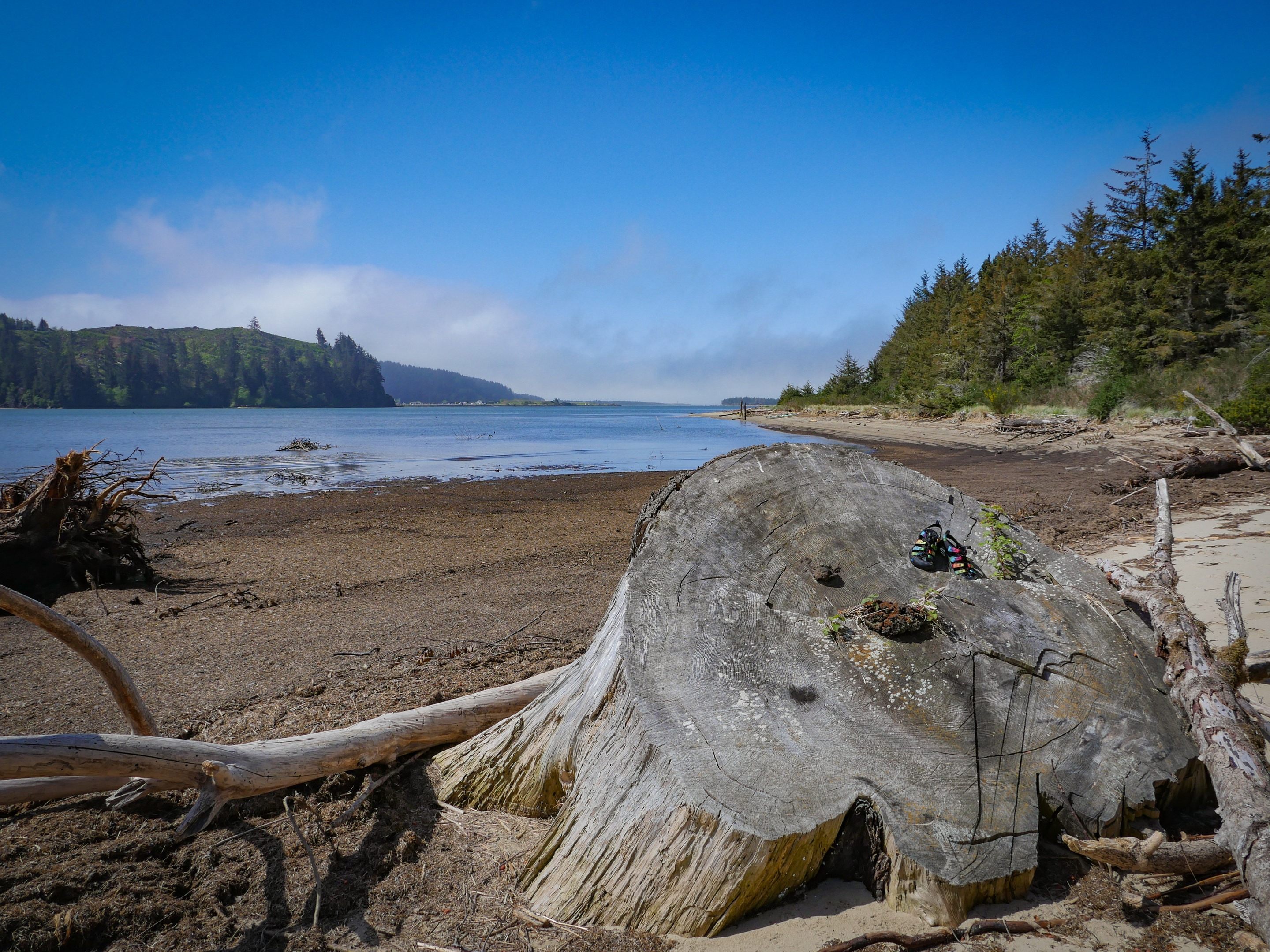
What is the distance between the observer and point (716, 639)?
2.53 meters

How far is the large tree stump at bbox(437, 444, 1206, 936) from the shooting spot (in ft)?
6.73

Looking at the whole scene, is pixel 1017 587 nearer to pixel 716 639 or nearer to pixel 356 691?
pixel 716 639

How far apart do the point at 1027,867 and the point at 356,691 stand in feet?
13.0

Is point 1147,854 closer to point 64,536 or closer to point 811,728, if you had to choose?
point 811,728

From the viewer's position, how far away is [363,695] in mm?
4230

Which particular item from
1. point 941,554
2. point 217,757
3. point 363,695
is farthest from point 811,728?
point 363,695

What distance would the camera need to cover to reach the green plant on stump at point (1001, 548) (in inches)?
119

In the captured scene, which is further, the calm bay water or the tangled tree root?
the calm bay water

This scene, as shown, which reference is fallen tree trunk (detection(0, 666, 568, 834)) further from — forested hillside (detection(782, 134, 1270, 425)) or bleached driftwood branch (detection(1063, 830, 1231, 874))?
forested hillside (detection(782, 134, 1270, 425))

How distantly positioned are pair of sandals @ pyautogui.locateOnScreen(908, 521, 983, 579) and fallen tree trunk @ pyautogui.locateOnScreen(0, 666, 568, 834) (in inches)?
75.0

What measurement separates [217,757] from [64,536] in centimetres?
740

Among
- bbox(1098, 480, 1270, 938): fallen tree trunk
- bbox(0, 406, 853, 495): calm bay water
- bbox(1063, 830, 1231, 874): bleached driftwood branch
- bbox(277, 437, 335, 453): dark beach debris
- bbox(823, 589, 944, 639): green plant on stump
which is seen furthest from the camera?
bbox(277, 437, 335, 453): dark beach debris

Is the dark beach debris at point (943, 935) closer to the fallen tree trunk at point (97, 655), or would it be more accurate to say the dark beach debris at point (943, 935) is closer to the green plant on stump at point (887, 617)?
the green plant on stump at point (887, 617)

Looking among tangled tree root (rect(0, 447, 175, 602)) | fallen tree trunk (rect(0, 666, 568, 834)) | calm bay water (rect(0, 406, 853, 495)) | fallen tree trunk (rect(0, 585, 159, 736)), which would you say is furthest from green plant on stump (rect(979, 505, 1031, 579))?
tangled tree root (rect(0, 447, 175, 602))
